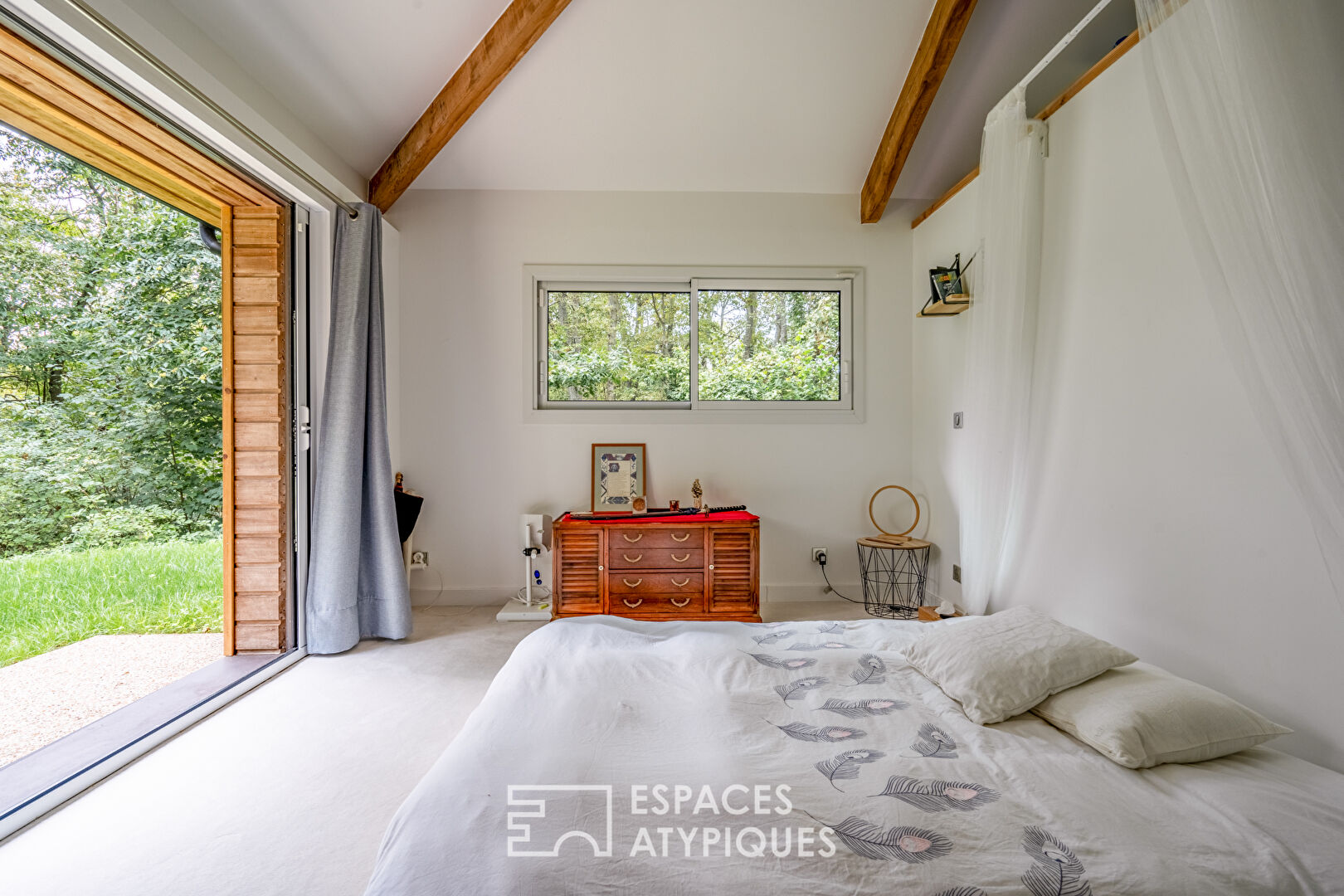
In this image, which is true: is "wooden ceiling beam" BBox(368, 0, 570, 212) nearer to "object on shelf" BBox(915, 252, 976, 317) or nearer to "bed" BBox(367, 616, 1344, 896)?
"object on shelf" BBox(915, 252, 976, 317)

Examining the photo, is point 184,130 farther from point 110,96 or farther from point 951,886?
point 951,886

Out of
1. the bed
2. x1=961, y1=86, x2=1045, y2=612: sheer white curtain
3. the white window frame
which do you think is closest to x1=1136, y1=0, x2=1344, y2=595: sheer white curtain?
the bed

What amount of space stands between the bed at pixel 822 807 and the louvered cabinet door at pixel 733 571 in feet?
6.30

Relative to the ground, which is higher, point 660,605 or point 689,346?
point 689,346

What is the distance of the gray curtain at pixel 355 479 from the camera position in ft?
10.1

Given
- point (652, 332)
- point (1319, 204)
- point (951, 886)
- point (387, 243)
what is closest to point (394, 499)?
point (387, 243)

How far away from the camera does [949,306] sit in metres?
3.28

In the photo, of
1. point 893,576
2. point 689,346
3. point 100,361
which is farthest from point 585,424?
point 100,361

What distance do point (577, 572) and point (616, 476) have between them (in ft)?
2.32

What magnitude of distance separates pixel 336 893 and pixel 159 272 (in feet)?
11.0

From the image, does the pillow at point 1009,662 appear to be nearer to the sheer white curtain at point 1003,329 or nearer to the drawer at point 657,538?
the sheer white curtain at point 1003,329

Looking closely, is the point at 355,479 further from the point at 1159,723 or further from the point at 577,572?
the point at 1159,723

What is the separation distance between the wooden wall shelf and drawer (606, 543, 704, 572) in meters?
1.82

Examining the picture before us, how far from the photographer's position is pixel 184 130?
2326 millimetres
